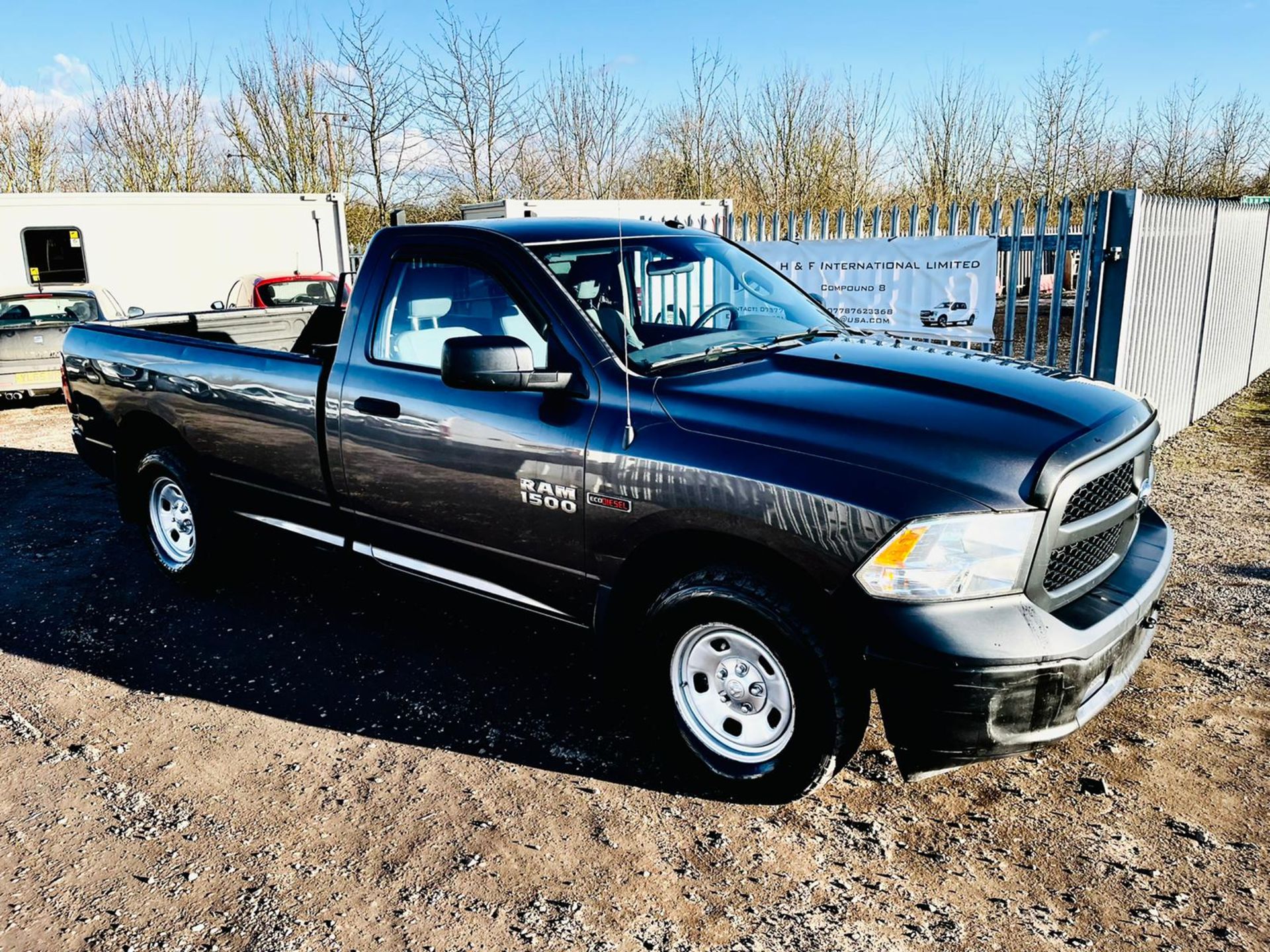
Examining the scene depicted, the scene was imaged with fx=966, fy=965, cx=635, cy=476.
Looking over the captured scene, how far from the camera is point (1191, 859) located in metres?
2.98

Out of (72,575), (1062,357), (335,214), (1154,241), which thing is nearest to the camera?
(72,575)

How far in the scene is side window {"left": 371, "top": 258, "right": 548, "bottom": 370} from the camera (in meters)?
3.98

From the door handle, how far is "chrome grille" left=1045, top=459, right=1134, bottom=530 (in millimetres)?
2601

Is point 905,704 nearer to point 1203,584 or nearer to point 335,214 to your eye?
point 1203,584

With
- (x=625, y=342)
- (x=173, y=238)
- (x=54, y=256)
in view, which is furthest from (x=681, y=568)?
(x=173, y=238)

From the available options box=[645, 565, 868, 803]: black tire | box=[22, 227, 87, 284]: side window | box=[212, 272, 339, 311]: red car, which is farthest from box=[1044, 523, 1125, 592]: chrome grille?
box=[22, 227, 87, 284]: side window

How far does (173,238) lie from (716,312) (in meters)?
15.2

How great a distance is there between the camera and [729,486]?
3.08 metres

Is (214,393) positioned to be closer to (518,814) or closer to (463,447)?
(463,447)

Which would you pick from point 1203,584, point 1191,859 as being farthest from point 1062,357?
point 1191,859

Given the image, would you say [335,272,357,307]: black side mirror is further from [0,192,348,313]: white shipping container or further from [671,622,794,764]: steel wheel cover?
[0,192,348,313]: white shipping container

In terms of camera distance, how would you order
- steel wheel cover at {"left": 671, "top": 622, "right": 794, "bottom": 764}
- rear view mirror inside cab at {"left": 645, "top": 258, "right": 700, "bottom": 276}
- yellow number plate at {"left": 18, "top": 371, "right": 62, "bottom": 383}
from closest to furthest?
steel wheel cover at {"left": 671, "top": 622, "right": 794, "bottom": 764} < rear view mirror inside cab at {"left": 645, "top": 258, "right": 700, "bottom": 276} < yellow number plate at {"left": 18, "top": 371, "right": 62, "bottom": 383}

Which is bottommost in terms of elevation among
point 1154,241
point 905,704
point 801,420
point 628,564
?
point 905,704

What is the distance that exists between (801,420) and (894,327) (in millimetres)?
6312
